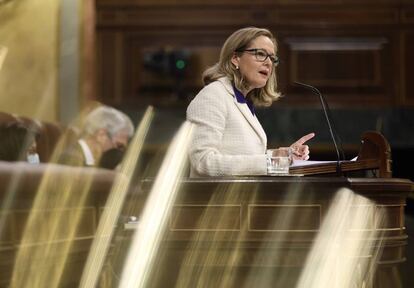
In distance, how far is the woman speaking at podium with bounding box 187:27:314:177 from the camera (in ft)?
6.94

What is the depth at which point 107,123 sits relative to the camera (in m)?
4.57

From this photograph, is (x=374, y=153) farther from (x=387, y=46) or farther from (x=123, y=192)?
(x=387, y=46)

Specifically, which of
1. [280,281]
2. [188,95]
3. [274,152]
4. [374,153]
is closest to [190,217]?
[280,281]

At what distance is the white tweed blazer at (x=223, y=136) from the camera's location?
2.11m

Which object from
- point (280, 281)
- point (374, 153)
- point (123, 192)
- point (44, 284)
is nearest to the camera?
point (280, 281)

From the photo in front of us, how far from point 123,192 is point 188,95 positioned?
5.02ft

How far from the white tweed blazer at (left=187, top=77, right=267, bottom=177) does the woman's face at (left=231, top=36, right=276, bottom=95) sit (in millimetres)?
59

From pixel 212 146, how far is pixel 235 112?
161 mm

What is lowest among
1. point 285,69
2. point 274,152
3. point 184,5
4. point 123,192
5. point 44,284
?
point 44,284

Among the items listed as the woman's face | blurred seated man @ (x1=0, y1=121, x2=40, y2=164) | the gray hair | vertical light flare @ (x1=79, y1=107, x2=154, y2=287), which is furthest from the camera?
the gray hair

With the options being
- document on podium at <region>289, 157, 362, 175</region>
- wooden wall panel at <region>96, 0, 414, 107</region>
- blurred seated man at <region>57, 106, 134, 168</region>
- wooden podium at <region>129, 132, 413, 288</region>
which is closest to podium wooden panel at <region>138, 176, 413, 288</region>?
wooden podium at <region>129, 132, 413, 288</region>

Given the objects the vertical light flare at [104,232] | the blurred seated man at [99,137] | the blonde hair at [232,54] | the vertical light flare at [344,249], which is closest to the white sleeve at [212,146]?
the blonde hair at [232,54]

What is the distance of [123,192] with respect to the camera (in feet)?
13.8

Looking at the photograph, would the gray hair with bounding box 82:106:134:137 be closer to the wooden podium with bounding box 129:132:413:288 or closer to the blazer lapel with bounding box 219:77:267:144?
the blazer lapel with bounding box 219:77:267:144
